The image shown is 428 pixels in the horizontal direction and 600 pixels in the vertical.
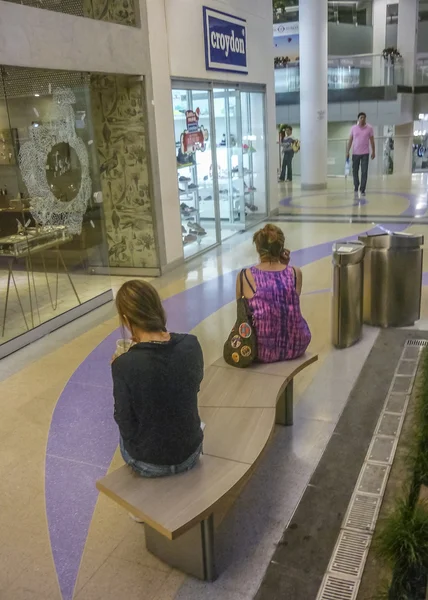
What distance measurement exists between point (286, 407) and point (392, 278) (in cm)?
206

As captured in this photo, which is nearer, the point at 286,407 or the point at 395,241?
the point at 286,407

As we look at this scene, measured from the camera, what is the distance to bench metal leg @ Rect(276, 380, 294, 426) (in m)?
3.72

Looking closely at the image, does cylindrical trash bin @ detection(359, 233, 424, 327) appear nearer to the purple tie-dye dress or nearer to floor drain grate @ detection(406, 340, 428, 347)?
floor drain grate @ detection(406, 340, 428, 347)

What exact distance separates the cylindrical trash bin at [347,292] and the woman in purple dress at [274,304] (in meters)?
1.20

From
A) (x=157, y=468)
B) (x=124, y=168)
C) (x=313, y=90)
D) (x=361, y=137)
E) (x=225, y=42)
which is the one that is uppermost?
(x=225, y=42)

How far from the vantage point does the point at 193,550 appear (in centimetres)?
257

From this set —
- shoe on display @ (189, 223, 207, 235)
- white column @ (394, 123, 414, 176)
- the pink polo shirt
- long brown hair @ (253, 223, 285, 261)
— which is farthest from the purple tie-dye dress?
white column @ (394, 123, 414, 176)

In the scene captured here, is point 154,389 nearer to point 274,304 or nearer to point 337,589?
point 337,589

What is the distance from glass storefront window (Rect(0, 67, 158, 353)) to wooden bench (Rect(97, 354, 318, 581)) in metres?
Result: 3.06

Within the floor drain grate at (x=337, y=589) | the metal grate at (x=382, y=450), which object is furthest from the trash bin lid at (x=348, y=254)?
the floor drain grate at (x=337, y=589)

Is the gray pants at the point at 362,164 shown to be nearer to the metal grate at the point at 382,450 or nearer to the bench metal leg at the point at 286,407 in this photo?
the bench metal leg at the point at 286,407

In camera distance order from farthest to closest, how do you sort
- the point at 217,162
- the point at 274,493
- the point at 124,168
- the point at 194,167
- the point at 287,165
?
1. the point at 287,165
2. the point at 217,162
3. the point at 194,167
4. the point at 124,168
5. the point at 274,493

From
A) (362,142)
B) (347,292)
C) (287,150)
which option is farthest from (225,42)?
(287,150)

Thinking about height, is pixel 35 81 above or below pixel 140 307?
above
